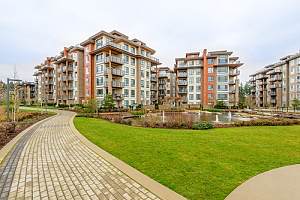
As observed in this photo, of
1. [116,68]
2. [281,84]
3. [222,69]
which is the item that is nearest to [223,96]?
[222,69]

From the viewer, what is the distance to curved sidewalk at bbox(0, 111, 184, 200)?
13.4ft

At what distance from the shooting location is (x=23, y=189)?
436 centimetres

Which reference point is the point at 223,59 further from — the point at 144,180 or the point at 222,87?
the point at 144,180

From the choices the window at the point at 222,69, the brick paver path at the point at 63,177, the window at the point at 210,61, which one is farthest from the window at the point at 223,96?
the brick paver path at the point at 63,177

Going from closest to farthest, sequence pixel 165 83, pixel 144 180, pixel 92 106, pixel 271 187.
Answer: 1. pixel 271 187
2. pixel 144 180
3. pixel 92 106
4. pixel 165 83

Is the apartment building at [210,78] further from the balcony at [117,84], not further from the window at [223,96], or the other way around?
the balcony at [117,84]

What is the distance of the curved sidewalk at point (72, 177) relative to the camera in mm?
4098

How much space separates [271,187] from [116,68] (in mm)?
37321

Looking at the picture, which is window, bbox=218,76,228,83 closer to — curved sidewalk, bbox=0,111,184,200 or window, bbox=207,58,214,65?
window, bbox=207,58,214,65

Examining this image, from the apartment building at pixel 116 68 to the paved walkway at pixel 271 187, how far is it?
111ft

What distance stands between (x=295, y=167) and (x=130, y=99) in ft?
125

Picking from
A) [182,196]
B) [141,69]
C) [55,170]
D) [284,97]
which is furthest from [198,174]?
[284,97]

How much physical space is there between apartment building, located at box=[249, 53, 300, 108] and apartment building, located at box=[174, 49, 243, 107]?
863 cm

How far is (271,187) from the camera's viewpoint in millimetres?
4129
